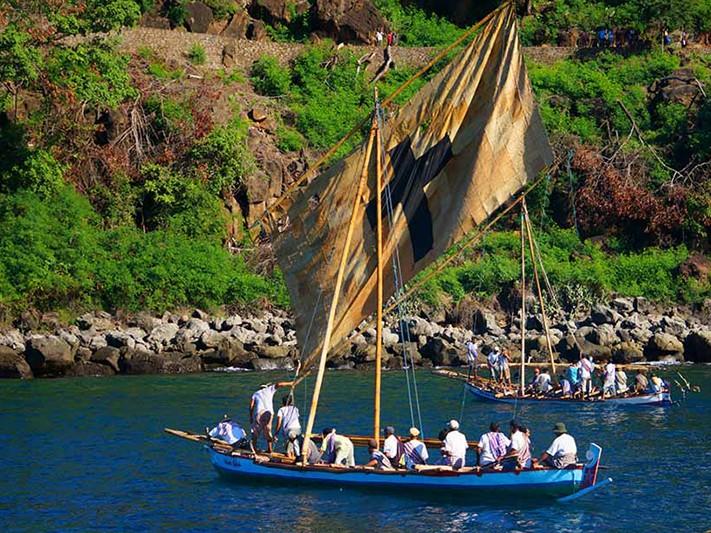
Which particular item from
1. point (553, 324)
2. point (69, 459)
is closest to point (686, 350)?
point (553, 324)

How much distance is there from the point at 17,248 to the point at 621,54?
152ft

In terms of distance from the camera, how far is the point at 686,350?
63656 mm

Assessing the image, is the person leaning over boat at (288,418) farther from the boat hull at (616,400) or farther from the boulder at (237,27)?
the boulder at (237,27)

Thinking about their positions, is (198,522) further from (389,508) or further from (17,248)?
(17,248)

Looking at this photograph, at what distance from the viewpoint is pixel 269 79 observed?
84500mm

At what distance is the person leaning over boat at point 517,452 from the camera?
29.3 meters

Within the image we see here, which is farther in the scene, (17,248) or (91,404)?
(17,248)

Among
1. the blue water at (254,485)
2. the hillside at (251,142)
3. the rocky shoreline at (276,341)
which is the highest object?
the hillside at (251,142)

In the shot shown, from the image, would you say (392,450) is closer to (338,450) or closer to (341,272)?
(338,450)

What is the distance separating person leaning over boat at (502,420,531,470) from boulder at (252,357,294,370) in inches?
1171

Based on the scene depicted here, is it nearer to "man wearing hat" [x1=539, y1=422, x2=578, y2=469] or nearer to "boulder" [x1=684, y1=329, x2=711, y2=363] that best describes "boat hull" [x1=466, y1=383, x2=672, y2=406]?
"boulder" [x1=684, y1=329, x2=711, y2=363]

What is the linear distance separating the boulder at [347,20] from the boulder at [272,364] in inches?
1450

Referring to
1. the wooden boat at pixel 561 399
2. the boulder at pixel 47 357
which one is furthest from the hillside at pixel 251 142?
the wooden boat at pixel 561 399

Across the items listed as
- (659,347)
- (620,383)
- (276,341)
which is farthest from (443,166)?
(659,347)
